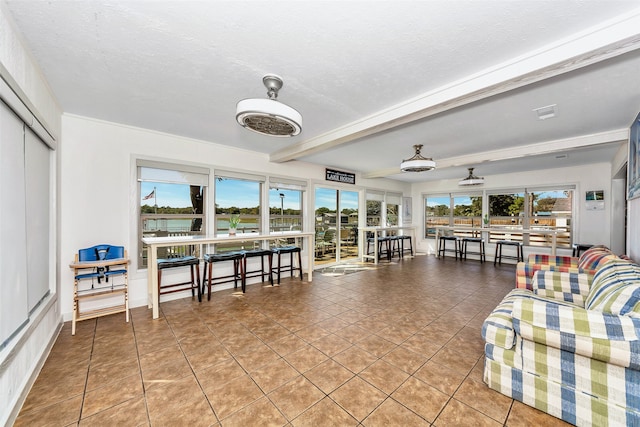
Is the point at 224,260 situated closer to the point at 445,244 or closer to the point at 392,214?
the point at 392,214

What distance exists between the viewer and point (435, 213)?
878cm

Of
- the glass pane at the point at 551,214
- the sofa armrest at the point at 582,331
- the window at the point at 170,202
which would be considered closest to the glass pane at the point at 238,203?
the window at the point at 170,202

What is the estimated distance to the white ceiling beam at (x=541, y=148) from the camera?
3.54 meters

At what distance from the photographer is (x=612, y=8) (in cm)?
149

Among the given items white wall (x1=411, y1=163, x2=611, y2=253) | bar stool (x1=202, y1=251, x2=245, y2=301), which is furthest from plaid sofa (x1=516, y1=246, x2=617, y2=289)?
bar stool (x1=202, y1=251, x2=245, y2=301)

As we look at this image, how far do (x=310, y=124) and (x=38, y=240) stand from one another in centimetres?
311

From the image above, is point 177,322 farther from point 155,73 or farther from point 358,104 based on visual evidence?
point 358,104

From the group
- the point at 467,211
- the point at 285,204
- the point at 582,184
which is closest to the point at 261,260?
the point at 285,204

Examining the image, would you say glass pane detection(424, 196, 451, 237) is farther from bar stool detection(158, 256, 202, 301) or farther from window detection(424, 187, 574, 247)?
bar stool detection(158, 256, 202, 301)

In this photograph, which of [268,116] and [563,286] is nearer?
[268,116]

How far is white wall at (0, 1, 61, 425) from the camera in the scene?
61.3 inches

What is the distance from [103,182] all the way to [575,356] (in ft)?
16.7

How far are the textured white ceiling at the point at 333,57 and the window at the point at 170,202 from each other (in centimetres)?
79

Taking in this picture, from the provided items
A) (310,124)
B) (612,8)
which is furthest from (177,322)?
(612,8)
